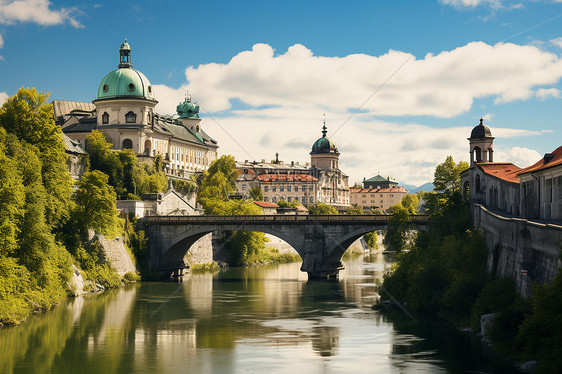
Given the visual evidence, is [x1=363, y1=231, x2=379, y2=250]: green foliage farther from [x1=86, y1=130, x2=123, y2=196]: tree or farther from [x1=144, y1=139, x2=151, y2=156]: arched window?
[x1=86, y1=130, x2=123, y2=196]: tree

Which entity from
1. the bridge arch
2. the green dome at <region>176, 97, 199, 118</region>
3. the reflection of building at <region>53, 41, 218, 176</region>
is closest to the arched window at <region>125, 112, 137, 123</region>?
the reflection of building at <region>53, 41, 218, 176</region>

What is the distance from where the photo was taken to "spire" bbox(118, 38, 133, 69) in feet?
338

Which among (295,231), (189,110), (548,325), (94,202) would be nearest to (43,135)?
(94,202)

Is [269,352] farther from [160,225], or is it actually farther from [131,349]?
[160,225]

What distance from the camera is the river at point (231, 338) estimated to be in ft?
116

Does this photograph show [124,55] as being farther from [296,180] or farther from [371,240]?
[296,180]

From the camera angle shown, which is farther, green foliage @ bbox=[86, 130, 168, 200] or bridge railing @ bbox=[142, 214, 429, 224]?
green foliage @ bbox=[86, 130, 168, 200]

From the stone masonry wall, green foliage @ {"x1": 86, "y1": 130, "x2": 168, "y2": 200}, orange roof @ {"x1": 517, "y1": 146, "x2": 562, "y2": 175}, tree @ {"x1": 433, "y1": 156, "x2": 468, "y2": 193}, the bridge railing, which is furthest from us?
green foliage @ {"x1": 86, "y1": 130, "x2": 168, "y2": 200}

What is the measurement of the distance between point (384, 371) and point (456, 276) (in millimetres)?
13312

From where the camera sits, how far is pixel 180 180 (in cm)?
10319

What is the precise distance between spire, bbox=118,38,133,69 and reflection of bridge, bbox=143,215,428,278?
105ft

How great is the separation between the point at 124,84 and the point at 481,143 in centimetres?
5484

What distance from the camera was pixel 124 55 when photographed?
340 feet

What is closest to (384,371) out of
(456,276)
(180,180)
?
(456,276)
